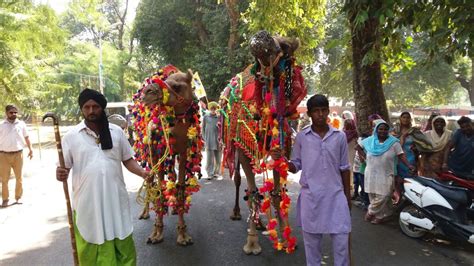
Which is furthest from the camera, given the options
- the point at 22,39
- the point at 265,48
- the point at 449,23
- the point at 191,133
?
the point at 22,39

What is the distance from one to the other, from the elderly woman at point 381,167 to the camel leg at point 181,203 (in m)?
2.77

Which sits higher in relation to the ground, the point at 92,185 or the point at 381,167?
the point at 92,185

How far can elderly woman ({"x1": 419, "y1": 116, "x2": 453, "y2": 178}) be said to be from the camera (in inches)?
238

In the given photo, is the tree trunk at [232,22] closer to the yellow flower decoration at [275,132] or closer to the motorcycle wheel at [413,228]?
the motorcycle wheel at [413,228]

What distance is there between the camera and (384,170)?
18.1ft

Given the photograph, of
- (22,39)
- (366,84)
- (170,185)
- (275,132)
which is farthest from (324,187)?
(22,39)

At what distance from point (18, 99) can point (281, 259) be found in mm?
9700

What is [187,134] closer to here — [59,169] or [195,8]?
[59,169]

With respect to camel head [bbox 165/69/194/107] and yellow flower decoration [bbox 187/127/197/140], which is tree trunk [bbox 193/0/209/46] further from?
yellow flower decoration [bbox 187/127/197/140]

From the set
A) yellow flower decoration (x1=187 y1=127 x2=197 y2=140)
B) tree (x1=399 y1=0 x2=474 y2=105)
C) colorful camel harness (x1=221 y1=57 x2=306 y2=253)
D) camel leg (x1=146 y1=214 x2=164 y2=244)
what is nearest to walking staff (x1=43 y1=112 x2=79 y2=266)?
camel leg (x1=146 y1=214 x2=164 y2=244)

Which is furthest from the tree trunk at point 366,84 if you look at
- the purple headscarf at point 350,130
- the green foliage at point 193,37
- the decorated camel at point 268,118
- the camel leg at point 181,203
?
the green foliage at point 193,37

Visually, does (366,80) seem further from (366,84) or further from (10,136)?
(10,136)

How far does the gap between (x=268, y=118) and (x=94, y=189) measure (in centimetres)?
186

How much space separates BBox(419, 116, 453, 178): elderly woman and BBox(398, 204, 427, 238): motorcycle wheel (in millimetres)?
1074
